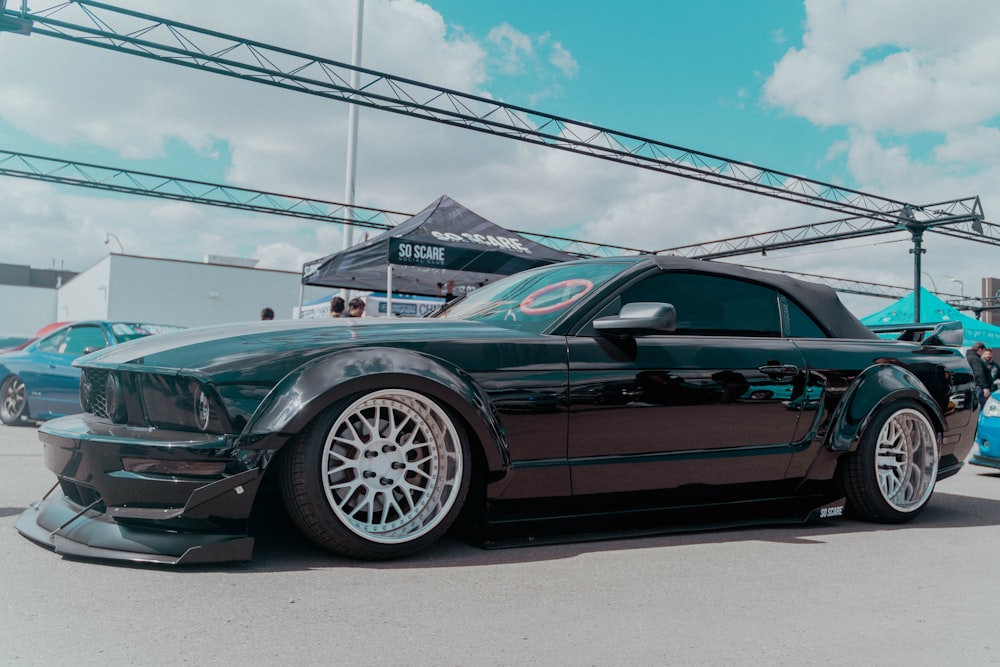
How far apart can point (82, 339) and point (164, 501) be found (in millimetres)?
7702

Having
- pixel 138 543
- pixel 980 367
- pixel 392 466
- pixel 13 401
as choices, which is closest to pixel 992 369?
pixel 980 367

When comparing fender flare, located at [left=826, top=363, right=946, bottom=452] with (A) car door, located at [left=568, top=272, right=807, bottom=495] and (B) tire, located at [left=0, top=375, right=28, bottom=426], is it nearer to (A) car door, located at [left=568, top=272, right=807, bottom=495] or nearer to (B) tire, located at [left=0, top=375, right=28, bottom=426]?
(A) car door, located at [left=568, top=272, right=807, bottom=495]

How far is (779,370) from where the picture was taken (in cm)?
368

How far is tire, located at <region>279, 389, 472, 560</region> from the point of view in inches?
108

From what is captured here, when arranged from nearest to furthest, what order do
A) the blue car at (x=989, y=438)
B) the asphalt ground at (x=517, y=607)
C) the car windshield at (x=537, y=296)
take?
the asphalt ground at (x=517, y=607)
the car windshield at (x=537, y=296)
the blue car at (x=989, y=438)

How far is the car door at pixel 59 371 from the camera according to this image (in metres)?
8.77

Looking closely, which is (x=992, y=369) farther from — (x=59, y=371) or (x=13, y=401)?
(x=13, y=401)

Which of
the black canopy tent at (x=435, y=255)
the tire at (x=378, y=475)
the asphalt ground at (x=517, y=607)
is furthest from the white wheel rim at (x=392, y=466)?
the black canopy tent at (x=435, y=255)

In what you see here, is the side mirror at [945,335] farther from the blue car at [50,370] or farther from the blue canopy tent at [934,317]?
the blue canopy tent at [934,317]

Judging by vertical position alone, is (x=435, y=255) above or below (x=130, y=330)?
above

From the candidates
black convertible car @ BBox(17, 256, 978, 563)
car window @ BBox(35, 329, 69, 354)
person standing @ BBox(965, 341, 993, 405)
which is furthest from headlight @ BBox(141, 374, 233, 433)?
person standing @ BBox(965, 341, 993, 405)

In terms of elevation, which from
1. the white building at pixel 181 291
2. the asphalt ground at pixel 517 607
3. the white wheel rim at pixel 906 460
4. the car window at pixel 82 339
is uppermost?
the white building at pixel 181 291

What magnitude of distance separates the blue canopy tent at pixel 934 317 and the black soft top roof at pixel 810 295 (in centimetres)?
1450

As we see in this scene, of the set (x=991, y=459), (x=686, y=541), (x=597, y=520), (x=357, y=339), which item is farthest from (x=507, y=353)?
(x=991, y=459)
